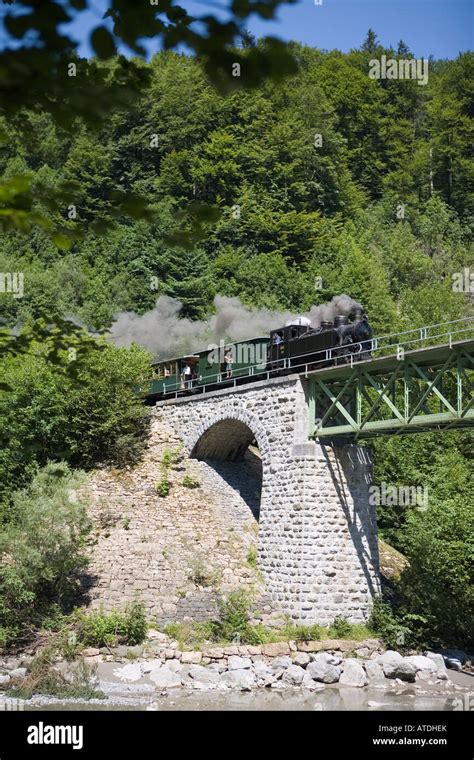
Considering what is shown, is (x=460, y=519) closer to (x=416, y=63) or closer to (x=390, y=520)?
(x=390, y=520)

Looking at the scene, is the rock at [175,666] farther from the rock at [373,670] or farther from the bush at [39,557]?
the rock at [373,670]

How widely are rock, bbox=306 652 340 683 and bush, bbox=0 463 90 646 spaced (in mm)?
6734

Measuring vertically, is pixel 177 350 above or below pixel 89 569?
above

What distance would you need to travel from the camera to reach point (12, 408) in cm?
2847

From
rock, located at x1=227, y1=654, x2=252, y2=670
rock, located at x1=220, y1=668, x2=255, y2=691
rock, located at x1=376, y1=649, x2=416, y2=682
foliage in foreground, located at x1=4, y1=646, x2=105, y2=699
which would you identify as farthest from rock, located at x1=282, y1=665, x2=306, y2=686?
foliage in foreground, located at x1=4, y1=646, x2=105, y2=699

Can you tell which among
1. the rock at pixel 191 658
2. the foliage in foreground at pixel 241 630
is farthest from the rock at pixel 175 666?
the foliage in foreground at pixel 241 630

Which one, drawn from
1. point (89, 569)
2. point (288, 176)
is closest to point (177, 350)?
point (288, 176)

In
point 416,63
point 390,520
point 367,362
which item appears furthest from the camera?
point 416,63

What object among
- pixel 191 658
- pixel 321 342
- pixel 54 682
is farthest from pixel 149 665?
pixel 321 342

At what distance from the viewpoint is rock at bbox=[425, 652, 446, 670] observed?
21.2 metres

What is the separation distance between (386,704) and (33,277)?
39384 mm

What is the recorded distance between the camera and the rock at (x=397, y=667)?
20500 mm

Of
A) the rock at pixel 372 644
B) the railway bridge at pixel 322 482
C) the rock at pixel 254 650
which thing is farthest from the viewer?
the railway bridge at pixel 322 482

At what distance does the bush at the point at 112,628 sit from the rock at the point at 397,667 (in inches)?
239
